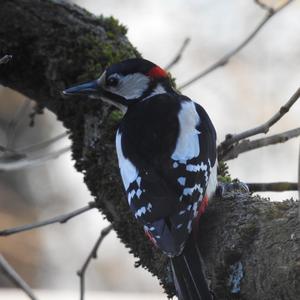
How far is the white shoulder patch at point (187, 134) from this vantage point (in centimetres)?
275

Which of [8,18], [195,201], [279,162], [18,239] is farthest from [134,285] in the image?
[195,201]

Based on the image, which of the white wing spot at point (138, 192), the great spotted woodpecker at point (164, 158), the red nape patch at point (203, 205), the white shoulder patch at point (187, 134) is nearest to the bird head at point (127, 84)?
the great spotted woodpecker at point (164, 158)

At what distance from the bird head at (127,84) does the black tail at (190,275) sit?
2.77ft

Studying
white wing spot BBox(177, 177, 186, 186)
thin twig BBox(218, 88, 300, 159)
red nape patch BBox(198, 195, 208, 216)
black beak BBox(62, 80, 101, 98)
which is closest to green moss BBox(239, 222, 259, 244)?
red nape patch BBox(198, 195, 208, 216)

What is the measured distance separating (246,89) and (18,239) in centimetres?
263

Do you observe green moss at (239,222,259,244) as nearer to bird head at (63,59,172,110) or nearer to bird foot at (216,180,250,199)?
bird foot at (216,180,250,199)

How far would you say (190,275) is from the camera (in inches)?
92.7

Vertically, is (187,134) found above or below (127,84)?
below

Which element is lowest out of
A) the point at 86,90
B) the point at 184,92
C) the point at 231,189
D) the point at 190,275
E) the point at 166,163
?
the point at 190,275

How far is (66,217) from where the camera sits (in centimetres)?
296

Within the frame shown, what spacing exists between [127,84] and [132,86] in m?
0.04

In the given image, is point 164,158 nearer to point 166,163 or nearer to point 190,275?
point 166,163

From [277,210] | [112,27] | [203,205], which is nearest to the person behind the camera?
[277,210]

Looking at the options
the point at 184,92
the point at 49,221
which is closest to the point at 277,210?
the point at 49,221
